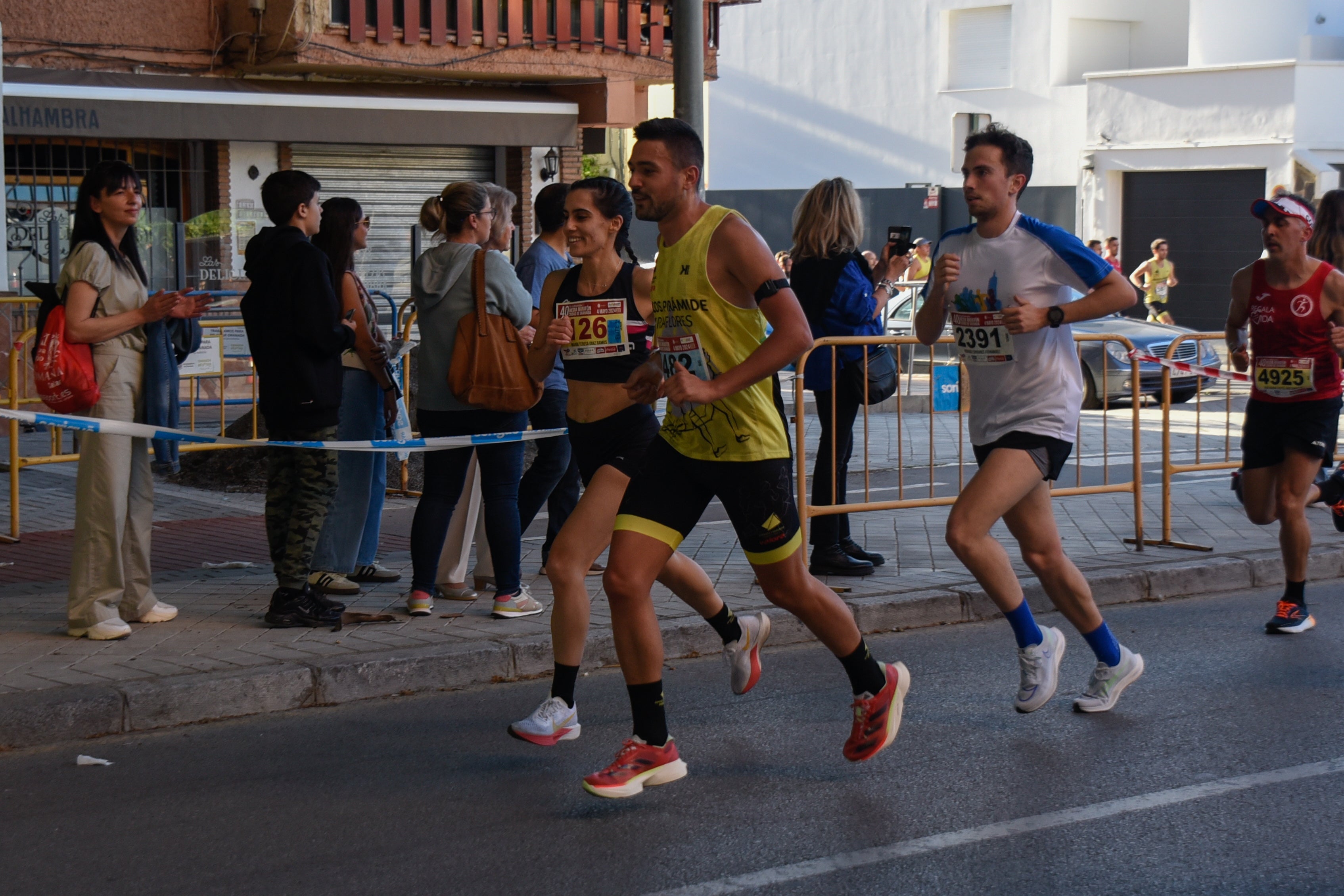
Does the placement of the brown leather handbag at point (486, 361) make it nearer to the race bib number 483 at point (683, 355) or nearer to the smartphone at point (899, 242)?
the smartphone at point (899, 242)

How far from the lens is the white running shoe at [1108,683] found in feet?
18.6

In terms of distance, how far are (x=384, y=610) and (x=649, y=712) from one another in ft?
8.24

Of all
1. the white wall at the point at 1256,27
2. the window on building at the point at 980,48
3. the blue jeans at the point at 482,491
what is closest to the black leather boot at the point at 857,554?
the blue jeans at the point at 482,491

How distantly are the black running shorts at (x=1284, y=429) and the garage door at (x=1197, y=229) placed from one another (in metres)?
23.4

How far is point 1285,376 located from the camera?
697cm

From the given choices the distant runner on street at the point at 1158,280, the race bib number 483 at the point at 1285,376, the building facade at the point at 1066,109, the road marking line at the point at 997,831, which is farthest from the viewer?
the building facade at the point at 1066,109

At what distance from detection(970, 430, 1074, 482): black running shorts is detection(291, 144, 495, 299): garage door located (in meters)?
14.2

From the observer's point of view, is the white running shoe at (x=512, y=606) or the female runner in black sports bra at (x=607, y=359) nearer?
the female runner in black sports bra at (x=607, y=359)

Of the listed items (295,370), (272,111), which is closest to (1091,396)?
(272,111)

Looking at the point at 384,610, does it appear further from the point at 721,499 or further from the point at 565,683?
the point at 721,499

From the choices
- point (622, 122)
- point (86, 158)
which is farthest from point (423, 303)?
point (622, 122)

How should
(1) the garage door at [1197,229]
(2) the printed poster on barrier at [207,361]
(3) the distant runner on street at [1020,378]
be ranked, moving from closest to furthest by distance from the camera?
(3) the distant runner on street at [1020,378], (2) the printed poster on barrier at [207,361], (1) the garage door at [1197,229]

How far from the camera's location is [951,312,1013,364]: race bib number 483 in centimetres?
Result: 545

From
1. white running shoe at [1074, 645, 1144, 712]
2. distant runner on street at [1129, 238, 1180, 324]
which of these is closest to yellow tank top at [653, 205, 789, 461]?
white running shoe at [1074, 645, 1144, 712]
